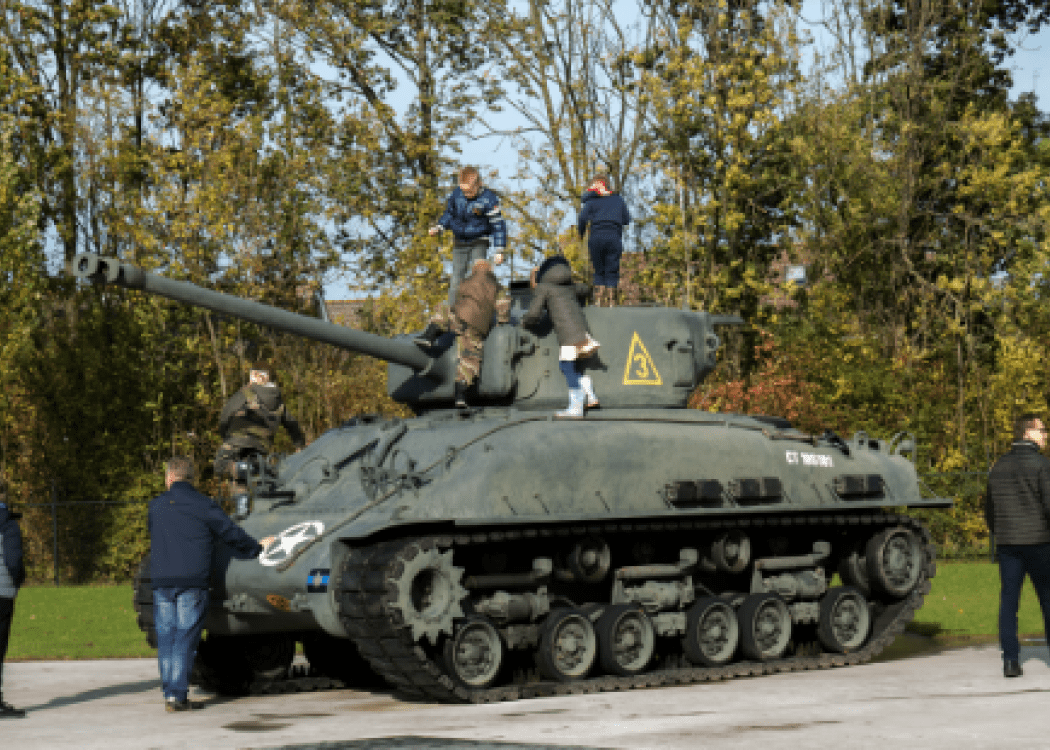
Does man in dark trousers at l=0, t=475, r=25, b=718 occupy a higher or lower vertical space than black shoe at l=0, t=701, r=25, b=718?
higher

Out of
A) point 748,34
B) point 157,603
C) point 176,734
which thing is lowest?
point 176,734

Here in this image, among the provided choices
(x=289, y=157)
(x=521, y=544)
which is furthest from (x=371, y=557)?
(x=289, y=157)

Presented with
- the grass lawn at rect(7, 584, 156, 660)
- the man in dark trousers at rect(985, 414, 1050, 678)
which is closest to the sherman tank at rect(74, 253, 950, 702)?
the man in dark trousers at rect(985, 414, 1050, 678)

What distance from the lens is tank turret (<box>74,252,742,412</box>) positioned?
45.1 ft

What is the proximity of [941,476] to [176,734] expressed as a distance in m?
20.5

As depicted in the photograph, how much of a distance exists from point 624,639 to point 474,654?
5.17ft

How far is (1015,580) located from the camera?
12.3 meters

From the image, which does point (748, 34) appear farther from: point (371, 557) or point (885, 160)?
point (371, 557)

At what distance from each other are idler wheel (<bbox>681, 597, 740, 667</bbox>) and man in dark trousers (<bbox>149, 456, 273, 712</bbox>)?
13.7 feet

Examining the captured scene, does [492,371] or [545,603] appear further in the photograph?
[492,371]

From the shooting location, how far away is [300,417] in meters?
28.7

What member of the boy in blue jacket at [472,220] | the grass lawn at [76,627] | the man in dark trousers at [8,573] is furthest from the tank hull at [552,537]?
the grass lawn at [76,627]

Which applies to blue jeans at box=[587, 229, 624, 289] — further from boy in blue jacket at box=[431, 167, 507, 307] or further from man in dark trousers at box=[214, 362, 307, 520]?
man in dark trousers at box=[214, 362, 307, 520]

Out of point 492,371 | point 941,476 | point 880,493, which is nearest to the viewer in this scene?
point 492,371
